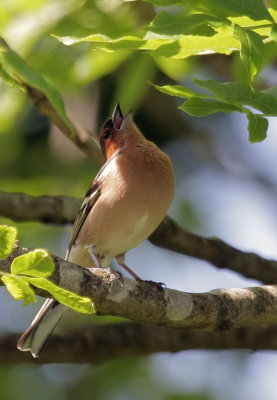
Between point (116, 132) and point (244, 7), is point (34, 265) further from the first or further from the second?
point (116, 132)

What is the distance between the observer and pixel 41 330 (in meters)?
5.69

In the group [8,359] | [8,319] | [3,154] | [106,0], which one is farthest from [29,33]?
[3,154]

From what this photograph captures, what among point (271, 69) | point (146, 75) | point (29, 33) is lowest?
point (271, 69)

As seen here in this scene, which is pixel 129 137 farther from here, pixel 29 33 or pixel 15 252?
pixel 15 252

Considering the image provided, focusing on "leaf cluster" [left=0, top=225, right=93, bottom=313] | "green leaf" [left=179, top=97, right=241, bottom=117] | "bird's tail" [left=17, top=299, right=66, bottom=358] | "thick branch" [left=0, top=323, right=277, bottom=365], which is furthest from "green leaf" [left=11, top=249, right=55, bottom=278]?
"thick branch" [left=0, top=323, right=277, bottom=365]

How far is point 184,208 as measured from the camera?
29.2 feet

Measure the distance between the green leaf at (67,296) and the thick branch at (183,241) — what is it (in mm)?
3013

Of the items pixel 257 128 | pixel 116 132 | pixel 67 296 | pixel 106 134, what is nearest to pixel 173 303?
pixel 257 128

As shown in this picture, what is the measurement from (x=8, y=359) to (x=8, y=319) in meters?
2.08

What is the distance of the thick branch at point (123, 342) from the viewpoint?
6.15m

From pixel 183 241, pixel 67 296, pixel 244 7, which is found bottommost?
pixel 183 241

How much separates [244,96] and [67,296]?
1258 mm

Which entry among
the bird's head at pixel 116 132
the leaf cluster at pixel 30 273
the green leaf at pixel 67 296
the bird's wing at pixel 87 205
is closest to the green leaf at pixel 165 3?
the leaf cluster at pixel 30 273

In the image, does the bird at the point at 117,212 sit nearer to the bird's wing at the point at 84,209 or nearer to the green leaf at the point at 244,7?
the bird's wing at the point at 84,209
